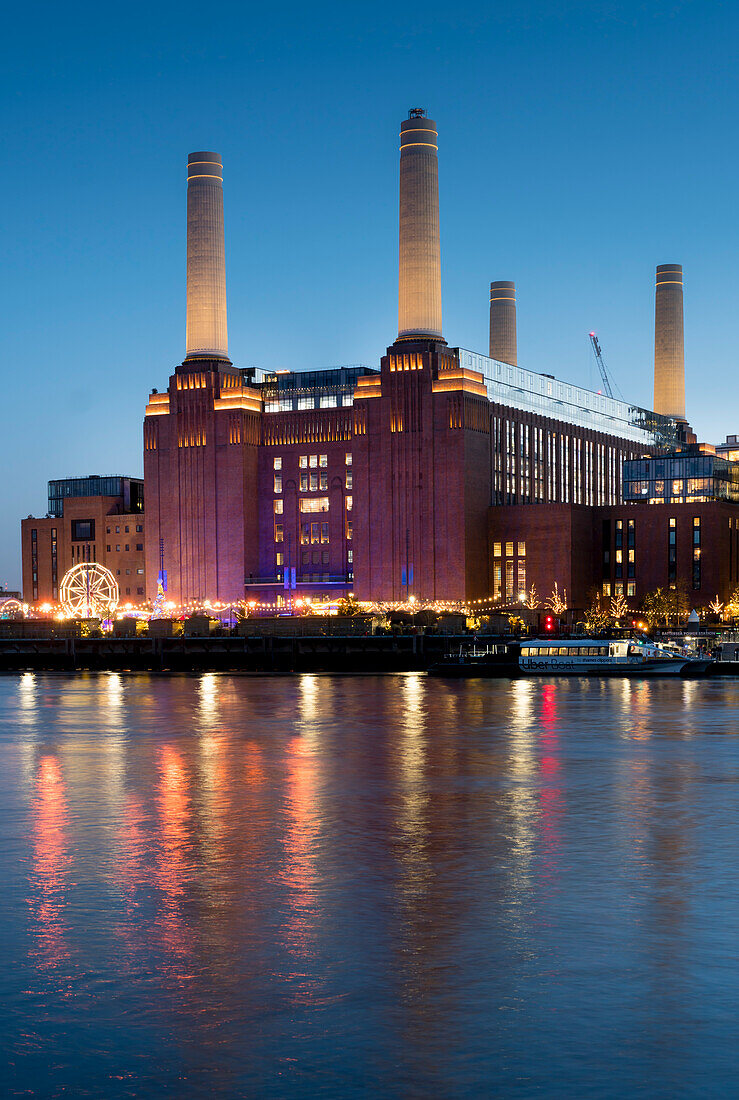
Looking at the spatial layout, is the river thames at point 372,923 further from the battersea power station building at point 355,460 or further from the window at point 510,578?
the window at point 510,578

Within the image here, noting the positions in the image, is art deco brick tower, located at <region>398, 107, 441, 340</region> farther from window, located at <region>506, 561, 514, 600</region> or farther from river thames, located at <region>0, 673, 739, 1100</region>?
river thames, located at <region>0, 673, 739, 1100</region>

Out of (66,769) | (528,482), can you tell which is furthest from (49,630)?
(66,769)

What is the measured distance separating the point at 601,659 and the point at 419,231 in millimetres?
79384

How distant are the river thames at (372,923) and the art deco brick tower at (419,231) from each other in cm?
12521

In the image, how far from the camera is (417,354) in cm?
16938

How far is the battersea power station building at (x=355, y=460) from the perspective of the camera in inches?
6609

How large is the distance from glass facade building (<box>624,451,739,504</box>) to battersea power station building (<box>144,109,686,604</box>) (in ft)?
35.0

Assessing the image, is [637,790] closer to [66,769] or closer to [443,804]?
[443,804]

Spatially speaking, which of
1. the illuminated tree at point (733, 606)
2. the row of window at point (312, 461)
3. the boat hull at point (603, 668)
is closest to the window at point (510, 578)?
the illuminated tree at point (733, 606)

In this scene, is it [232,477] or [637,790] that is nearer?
[637,790]

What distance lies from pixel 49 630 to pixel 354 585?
43.9 metres

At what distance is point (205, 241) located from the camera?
18000 cm

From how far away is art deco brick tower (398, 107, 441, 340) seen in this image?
545 ft

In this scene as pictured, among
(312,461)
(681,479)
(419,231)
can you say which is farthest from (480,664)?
(312,461)
